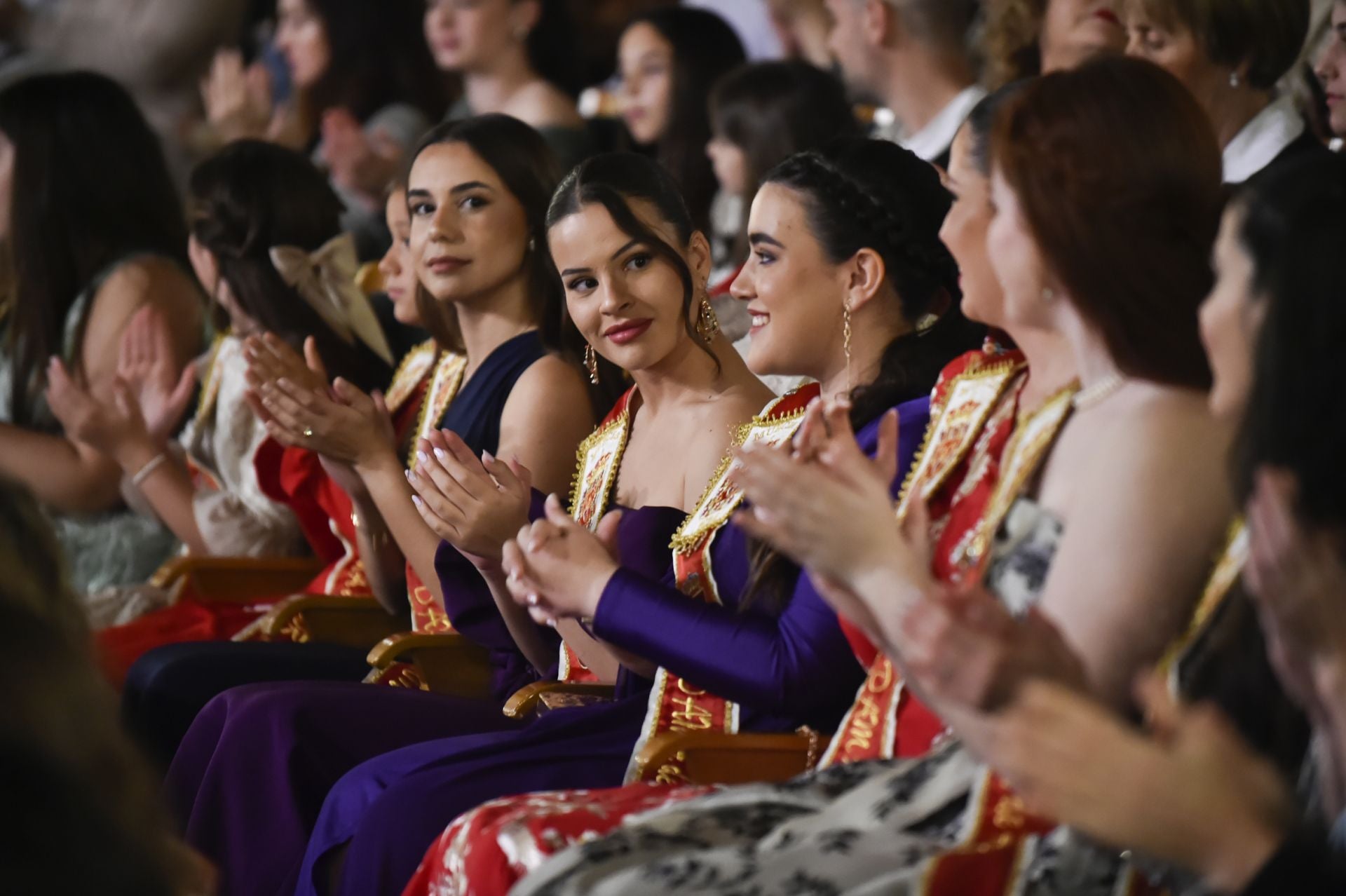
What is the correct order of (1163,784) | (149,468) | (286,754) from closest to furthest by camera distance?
(1163,784)
(286,754)
(149,468)

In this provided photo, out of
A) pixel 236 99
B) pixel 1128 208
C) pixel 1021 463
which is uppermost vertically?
pixel 236 99

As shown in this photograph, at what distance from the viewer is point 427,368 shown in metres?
3.56

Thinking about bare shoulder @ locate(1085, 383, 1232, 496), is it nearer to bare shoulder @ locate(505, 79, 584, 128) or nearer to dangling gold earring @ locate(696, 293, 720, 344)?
dangling gold earring @ locate(696, 293, 720, 344)

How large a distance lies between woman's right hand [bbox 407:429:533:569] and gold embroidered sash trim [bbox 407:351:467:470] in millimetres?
731

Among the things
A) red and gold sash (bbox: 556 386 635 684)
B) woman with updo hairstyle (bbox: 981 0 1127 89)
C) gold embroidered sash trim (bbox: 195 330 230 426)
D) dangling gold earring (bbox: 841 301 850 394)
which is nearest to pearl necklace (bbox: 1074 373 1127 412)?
dangling gold earring (bbox: 841 301 850 394)

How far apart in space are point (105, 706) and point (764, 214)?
4.95 feet

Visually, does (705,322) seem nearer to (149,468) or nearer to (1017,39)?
(1017,39)

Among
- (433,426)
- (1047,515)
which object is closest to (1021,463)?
(1047,515)

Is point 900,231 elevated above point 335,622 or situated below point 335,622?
above

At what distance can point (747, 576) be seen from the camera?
2430 mm

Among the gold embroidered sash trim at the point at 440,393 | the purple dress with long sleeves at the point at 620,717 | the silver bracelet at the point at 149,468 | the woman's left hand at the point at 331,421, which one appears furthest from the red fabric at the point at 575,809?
the silver bracelet at the point at 149,468

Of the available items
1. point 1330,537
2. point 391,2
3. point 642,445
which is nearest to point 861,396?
point 642,445

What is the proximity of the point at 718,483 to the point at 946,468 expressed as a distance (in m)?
0.51

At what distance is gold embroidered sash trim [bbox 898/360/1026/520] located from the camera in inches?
83.4
